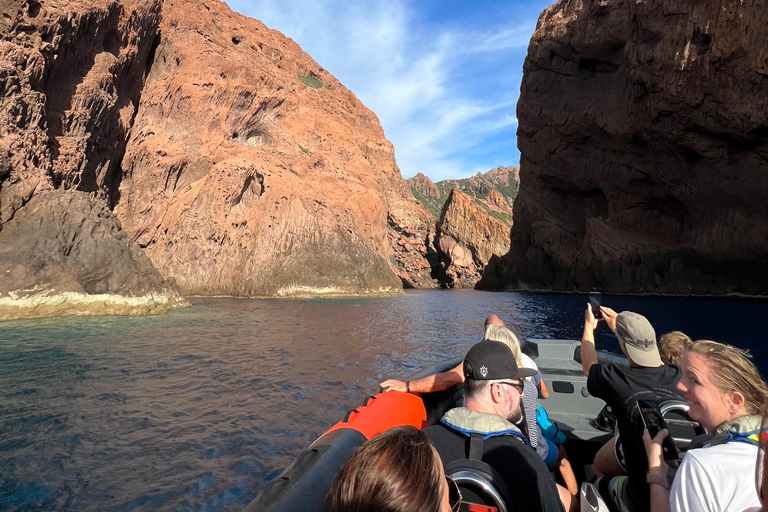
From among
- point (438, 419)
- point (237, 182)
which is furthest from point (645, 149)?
point (438, 419)

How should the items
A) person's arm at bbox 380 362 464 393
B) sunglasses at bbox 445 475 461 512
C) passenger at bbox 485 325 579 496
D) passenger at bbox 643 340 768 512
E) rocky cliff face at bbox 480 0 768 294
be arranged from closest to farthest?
sunglasses at bbox 445 475 461 512, passenger at bbox 643 340 768 512, passenger at bbox 485 325 579 496, person's arm at bbox 380 362 464 393, rocky cliff face at bbox 480 0 768 294

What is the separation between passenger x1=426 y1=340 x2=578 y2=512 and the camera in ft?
5.96

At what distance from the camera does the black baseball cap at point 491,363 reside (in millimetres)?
2262

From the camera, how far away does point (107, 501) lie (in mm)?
3865

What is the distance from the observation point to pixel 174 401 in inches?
264

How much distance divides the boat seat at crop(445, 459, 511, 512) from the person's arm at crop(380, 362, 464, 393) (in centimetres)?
217

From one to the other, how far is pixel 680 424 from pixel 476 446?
142 cm

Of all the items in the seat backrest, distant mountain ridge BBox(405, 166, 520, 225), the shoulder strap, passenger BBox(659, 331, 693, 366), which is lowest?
the shoulder strap

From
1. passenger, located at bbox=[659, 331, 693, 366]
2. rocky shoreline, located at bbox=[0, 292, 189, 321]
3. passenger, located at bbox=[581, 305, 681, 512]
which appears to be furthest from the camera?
rocky shoreline, located at bbox=[0, 292, 189, 321]

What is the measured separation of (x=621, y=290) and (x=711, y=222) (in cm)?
1023

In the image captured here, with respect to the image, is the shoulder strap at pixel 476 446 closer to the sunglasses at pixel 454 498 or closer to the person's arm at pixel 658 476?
the sunglasses at pixel 454 498

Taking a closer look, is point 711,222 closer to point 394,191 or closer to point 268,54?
point 394,191

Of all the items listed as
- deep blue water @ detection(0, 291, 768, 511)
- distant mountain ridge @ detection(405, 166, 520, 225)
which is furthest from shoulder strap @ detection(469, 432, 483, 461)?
distant mountain ridge @ detection(405, 166, 520, 225)

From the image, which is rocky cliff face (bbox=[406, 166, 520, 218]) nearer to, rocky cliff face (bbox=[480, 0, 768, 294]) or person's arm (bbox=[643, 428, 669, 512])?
rocky cliff face (bbox=[480, 0, 768, 294])
